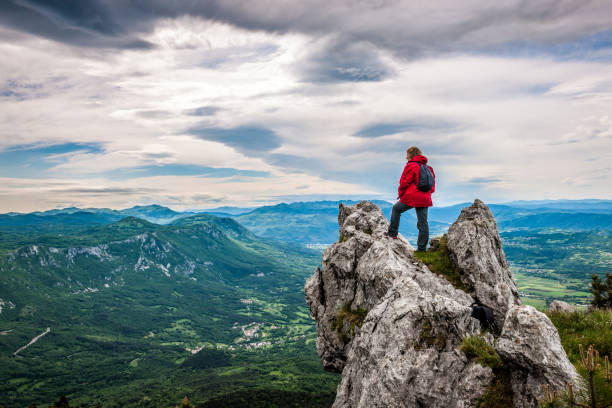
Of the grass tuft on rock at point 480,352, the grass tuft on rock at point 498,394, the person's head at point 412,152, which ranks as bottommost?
the grass tuft on rock at point 498,394

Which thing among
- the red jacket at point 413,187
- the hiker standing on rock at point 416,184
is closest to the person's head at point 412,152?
the hiker standing on rock at point 416,184

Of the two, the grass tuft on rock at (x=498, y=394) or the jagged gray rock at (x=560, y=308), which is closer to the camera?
the grass tuft on rock at (x=498, y=394)

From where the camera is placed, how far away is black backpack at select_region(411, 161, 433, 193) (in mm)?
22219

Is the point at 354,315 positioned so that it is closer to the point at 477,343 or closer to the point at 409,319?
the point at 409,319

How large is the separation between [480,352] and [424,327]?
2.63 metres

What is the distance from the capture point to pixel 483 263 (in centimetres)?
2275

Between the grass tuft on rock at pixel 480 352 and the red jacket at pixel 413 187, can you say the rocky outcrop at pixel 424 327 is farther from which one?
the red jacket at pixel 413 187

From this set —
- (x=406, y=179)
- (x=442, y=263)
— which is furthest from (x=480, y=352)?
(x=406, y=179)

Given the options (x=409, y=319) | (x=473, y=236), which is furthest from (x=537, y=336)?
(x=473, y=236)

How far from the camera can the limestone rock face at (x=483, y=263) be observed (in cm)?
2038

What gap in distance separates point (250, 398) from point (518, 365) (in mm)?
188296

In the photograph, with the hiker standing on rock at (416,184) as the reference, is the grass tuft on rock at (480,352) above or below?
below

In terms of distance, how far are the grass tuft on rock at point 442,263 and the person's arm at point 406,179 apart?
20.0ft

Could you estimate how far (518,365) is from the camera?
11445 millimetres
